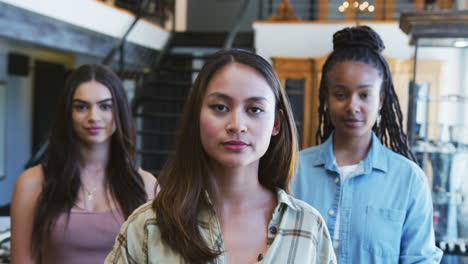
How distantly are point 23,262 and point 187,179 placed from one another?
1029mm

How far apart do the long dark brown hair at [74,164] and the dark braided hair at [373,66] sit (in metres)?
0.77

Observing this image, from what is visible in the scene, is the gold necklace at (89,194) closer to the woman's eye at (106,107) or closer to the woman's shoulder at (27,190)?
the woman's shoulder at (27,190)

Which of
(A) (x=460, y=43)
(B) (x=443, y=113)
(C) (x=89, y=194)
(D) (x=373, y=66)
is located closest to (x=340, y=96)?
(D) (x=373, y=66)

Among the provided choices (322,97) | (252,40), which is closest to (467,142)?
(322,97)

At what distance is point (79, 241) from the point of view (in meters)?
1.82

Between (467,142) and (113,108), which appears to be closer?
(113,108)

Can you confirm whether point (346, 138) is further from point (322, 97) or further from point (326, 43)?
point (326, 43)

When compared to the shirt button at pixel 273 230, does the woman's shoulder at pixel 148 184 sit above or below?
below

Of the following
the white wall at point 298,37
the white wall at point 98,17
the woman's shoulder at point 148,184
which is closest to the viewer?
the woman's shoulder at point 148,184

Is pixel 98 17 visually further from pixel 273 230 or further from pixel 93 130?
pixel 273 230

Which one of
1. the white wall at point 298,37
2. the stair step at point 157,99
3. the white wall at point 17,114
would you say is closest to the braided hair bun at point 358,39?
the stair step at point 157,99

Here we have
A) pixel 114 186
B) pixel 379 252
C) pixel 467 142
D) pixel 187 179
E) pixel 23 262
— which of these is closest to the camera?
pixel 187 179

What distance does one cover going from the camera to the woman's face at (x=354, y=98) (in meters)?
1.59

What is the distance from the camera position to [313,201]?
1.63m
